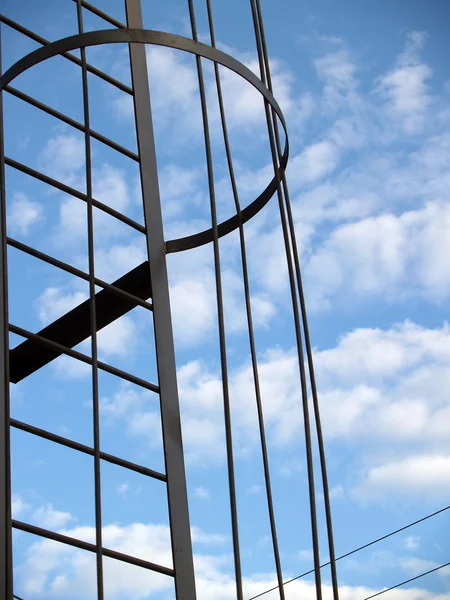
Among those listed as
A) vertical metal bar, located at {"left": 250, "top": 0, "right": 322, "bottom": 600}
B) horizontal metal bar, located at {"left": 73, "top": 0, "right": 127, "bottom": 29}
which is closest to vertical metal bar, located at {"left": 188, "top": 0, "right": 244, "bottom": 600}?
vertical metal bar, located at {"left": 250, "top": 0, "right": 322, "bottom": 600}

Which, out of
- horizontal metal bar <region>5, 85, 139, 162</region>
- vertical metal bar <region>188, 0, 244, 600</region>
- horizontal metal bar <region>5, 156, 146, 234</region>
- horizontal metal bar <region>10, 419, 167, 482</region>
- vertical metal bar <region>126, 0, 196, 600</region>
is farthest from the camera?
horizontal metal bar <region>5, 85, 139, 162</region>

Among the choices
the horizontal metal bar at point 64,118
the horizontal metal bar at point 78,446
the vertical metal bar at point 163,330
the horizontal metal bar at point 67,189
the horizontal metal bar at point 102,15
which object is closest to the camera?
the horizontal metal bar at point 78,446

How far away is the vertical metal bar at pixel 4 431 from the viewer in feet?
7.56

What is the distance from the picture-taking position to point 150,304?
3.23 meters

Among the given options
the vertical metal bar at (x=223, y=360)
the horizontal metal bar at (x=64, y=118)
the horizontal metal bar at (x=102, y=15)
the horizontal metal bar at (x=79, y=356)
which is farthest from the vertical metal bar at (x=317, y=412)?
the horizontal metal bar at (x=102, y=15)

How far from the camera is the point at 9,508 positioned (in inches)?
95.7

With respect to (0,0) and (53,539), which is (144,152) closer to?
(0,0)

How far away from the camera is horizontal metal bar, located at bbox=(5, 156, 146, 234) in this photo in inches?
122

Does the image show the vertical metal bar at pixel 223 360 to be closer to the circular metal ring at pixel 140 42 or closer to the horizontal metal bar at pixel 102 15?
the circular metal ring at pixel 140 42

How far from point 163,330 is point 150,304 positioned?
110 millimetres

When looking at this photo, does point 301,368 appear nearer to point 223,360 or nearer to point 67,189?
point 223,360

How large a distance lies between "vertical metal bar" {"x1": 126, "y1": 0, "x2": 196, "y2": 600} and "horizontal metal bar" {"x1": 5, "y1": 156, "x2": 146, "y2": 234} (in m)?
0.08

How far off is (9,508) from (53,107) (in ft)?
5.71

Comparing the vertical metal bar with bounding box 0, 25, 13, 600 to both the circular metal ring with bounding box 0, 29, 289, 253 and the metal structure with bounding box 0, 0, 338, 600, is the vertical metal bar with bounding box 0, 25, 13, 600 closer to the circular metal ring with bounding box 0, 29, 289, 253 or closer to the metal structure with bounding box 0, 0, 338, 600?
the metal structure with bounding box 0, 0, 338, 600
